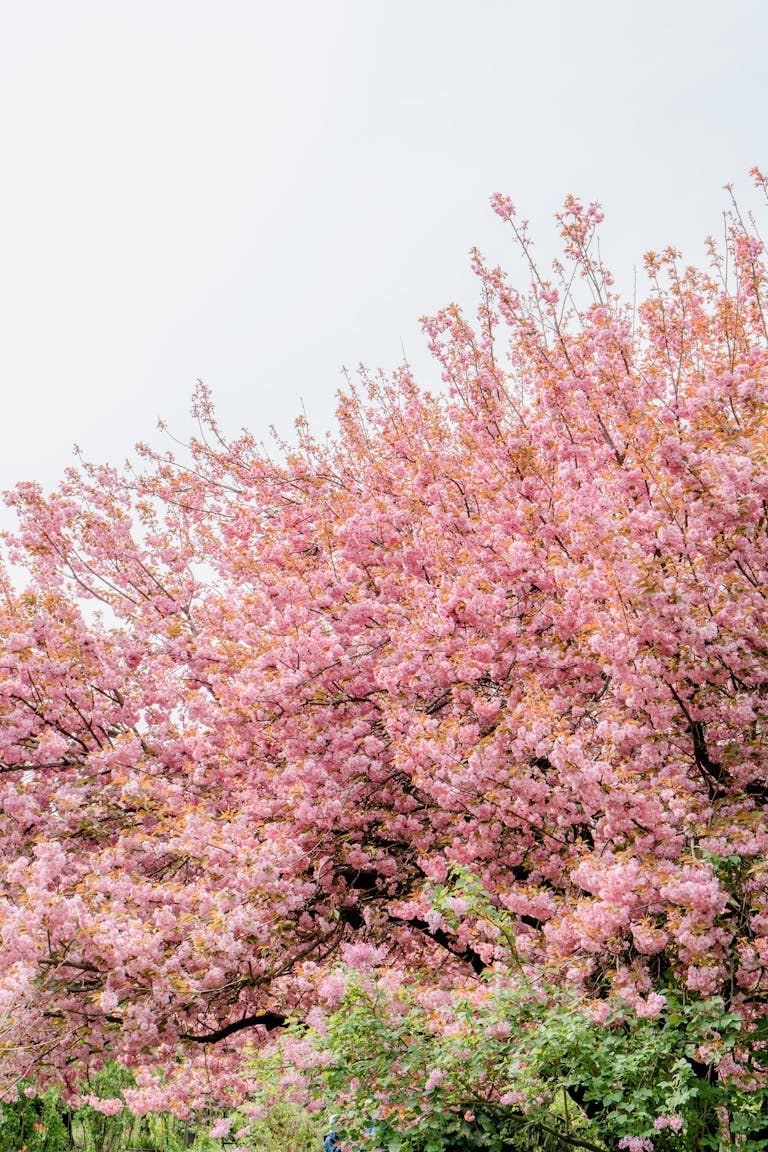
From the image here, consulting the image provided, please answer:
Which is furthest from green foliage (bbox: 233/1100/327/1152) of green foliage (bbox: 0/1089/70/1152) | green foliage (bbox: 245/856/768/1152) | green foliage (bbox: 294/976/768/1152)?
green foliage (bbox: 294/976/768/1152)

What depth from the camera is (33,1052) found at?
18.1 ft

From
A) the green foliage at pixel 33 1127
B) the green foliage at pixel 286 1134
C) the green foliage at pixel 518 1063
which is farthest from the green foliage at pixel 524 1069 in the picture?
the green foliage at pixel 33 1127

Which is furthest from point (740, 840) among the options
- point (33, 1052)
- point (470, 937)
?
point (33, 1052)

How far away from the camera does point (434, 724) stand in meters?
5.90

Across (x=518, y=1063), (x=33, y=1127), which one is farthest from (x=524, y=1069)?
(x=33, y=1127)

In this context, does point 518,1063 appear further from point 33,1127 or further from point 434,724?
point 33,1127

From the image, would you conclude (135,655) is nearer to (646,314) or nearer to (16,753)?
(16,753)

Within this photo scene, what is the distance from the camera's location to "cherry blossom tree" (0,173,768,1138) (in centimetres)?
491

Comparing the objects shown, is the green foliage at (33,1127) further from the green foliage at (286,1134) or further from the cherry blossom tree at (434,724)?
the cherry blossom tree at (434,724)

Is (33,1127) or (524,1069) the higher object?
(524,1069)

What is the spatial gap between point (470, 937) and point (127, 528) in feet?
19.4

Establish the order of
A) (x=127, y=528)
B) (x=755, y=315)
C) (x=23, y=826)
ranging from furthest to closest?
1. (x=127, y=528)
2. (x=755, y=315)
3. (x=23, y=826)

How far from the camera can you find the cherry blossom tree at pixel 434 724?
4914mm

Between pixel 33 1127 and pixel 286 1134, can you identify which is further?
pixel 33 1127
